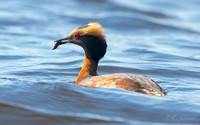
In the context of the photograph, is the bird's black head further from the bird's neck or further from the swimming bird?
the bird's neck

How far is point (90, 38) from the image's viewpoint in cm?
931

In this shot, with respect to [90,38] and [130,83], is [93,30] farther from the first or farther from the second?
[130,83]

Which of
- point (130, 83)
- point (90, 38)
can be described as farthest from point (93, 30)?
point (130, 83)

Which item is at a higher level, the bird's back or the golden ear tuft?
the golden ear tuft

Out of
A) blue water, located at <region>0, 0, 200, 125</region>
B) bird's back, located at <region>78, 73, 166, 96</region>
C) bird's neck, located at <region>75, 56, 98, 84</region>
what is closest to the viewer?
blue water, located at <region>0, 0, 200, 125</region>

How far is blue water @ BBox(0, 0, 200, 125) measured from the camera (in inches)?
286

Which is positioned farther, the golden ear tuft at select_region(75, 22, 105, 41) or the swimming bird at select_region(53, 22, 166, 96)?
the golden ear tuft at select_region(75, 22, 105, 41)

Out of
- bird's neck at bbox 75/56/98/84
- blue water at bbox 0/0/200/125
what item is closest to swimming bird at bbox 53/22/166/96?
bird's neck at bbox 75/56/98/84

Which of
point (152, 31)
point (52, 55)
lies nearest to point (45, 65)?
point (52, 55)

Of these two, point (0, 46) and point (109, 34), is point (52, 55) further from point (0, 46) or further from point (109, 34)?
point (109, 34)

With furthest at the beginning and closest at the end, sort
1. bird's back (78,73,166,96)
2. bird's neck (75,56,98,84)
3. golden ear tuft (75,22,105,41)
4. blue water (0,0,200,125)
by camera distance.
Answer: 1. bird's neck (75,56,98,84)
2. golden ear tuft (75,22,105,41)
3. bird's back (78,73,166,96)
4. blue water (0,0,200,125)

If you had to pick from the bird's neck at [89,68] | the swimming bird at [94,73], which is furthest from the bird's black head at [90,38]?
the bird's neck at [89,68]

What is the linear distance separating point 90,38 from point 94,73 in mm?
893

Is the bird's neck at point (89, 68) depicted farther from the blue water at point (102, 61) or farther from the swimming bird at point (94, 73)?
the blue water at point (102, 61)
